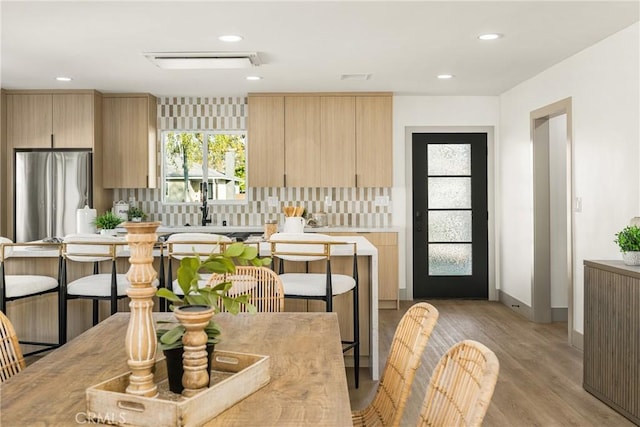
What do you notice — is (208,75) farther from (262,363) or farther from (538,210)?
(262,363)

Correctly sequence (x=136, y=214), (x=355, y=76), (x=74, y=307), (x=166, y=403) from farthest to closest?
(x=136, y=214) → (x=355, y=76) → (x=74, y=307) → (x=166, y=403)

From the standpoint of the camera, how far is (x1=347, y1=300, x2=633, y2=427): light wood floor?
3.32 meters

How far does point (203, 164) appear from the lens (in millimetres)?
7258

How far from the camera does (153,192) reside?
7.21 metres

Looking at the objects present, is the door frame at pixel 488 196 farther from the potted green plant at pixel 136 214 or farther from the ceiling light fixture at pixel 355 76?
the potted green plant at pixel 136 214

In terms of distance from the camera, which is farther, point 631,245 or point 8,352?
point 631,245

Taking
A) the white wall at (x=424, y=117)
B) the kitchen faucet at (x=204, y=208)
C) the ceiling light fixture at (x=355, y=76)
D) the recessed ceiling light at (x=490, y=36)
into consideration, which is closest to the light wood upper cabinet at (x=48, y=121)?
the kitchen faucet at (x=204, y=208)

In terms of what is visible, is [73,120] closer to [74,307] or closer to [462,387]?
[74,307]

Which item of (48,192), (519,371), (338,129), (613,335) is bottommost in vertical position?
(519,371)

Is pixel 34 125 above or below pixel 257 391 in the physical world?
above

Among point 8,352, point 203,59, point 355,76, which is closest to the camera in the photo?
point 8,352

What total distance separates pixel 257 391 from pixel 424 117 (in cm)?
604

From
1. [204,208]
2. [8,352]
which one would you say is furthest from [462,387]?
[204,208]

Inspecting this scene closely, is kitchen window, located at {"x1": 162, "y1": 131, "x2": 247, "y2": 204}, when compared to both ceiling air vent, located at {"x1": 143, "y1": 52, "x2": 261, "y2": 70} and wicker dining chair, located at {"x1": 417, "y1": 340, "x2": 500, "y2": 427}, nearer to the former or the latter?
Answer: ceiling air vent, located at {"x1": 143, "y1": 52, "x2": 261, "y2": 70}
